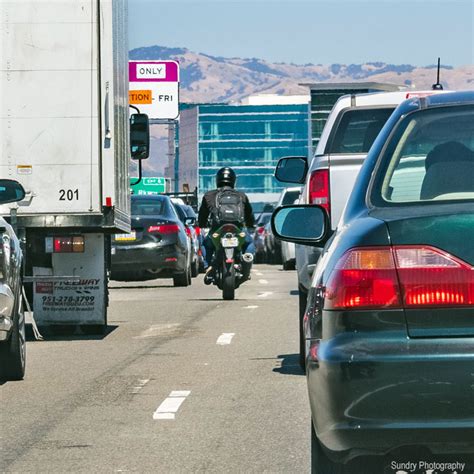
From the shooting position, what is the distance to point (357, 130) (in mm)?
11234

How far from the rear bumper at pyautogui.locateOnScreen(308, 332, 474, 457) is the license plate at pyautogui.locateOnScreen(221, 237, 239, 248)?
1593 centimetres

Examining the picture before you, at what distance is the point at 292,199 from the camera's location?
35.7 meters

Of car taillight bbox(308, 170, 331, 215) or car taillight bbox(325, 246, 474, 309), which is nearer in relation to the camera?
car taillight bbox(325, 246, 474, 309)

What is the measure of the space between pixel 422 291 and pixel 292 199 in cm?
3095

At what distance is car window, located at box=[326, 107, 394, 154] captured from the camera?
11.1 metres

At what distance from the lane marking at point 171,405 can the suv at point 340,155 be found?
0.98 m

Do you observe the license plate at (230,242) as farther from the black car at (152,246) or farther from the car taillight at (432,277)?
the car taillight at (432,277)

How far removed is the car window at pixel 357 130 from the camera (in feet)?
36.6

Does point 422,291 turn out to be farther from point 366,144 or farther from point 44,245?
point 44,245

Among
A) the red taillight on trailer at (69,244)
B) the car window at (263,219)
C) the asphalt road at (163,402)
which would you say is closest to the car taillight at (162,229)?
the asphalt road at (163,402)

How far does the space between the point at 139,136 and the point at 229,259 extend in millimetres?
4565

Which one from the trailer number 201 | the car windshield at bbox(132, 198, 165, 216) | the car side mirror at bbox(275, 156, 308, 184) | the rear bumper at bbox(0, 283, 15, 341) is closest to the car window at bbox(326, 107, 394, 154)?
the car side mirror at bbox(275, 156, 308, 184)

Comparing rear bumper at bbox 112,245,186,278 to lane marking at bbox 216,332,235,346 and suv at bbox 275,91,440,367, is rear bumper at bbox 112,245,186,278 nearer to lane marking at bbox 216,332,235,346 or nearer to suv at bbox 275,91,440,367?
lane marking at bbox 216,332,235,346

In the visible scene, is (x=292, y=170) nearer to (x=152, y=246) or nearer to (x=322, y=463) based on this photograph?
(x=322, y=463)
